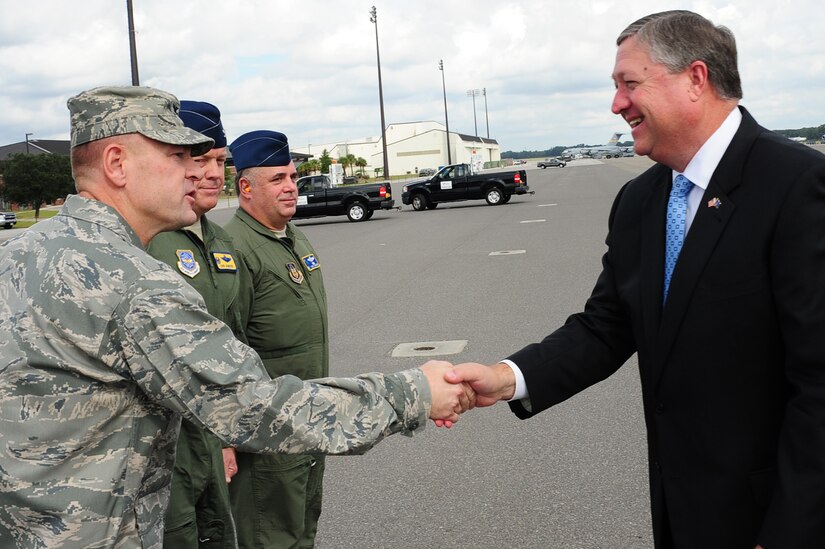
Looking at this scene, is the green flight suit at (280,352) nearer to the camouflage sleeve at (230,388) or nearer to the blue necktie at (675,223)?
the camouflage sleeve at (230,388)

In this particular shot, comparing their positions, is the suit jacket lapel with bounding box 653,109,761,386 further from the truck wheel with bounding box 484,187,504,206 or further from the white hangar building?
the white hangar building

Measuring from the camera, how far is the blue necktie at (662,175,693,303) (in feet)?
8.35

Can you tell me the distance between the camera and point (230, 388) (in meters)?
2.15

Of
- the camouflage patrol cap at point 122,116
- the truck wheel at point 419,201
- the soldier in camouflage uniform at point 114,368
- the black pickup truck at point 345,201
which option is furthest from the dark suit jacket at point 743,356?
the truck wheel at point 419,201

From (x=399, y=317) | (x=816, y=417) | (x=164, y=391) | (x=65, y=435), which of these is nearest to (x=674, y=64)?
(x=816, y=417)

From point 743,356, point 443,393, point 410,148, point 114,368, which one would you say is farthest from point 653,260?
point 410,148

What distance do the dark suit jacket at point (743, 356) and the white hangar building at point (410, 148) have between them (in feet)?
417

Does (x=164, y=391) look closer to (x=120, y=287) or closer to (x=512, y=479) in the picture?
(x=120, y=287)

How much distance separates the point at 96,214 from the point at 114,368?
424mm

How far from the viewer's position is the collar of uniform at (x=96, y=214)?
220cm

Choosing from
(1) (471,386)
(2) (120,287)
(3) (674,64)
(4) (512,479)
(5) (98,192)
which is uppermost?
(3) (674,64)

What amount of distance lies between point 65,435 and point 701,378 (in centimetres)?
167

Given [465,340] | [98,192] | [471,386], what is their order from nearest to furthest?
[98,192]
[471,386]
[465,340]

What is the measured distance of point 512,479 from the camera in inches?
197
